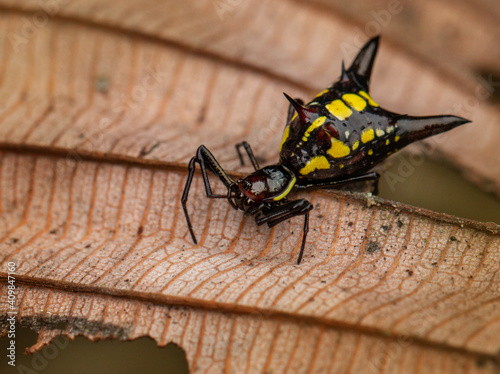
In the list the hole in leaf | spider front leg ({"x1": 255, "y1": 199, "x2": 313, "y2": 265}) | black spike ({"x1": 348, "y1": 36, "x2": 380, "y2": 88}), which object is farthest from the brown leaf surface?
black spike ({"x1": 348, "y1": 36, "x2": 380, "y2": 88})

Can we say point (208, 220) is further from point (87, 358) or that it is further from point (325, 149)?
point (87, 358)

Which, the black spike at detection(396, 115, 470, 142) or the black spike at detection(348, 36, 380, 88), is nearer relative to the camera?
Result: the black spike at detection(396, 115, 470, 142)

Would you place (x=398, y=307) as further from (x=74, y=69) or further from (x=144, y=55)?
(x=74, y=69)

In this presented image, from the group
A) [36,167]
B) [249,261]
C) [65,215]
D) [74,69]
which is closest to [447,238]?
[249,261]

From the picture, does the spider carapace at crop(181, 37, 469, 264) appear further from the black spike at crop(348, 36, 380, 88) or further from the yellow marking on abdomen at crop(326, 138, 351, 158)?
the black spike at crop(348, 36, 380, 88)

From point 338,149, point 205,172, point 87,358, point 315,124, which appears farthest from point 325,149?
point 87,358
